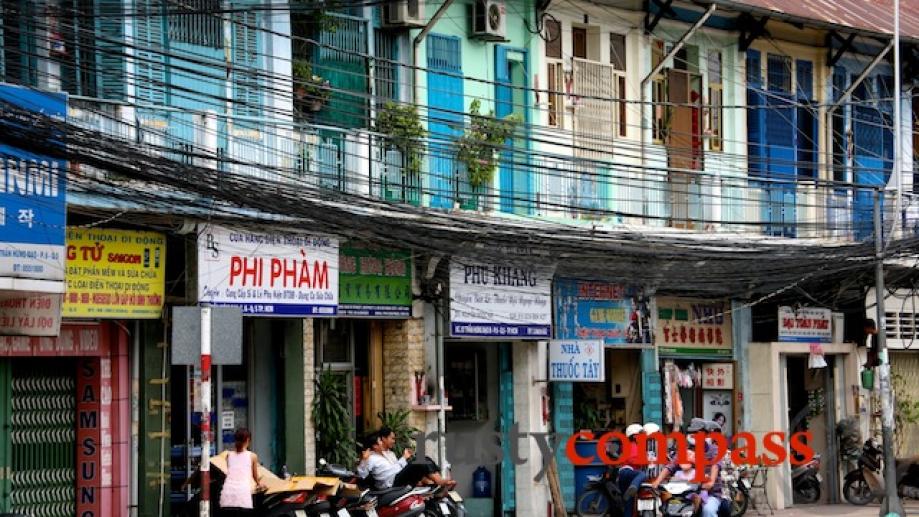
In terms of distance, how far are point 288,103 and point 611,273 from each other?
6129 millimetres

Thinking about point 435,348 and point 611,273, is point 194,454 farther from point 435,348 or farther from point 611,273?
point 611,273

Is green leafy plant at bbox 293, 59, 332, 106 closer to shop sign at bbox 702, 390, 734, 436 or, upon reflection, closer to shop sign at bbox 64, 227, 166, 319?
shop sign at bbox 64, 227, 166, 319

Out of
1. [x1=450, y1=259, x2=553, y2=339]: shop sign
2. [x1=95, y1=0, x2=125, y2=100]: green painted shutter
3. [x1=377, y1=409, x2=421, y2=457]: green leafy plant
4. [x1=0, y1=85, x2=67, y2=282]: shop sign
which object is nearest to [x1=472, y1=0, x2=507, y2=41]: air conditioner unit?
[x1=450, y1=259, x2=553, y2=339]: shop sign

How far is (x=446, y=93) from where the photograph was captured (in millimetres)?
25438

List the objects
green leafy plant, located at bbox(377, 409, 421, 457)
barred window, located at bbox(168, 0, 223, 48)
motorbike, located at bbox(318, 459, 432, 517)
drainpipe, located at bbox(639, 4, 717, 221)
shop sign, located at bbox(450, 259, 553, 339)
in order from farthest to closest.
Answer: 1. drainpipe, located at bbox(639, 4, 717, 221)
2. shop sign, located at bbox(450, 259, 553, 339)
3. green leafy plant, located at bbox(377, 409, 421, 457)
4. barred window, located at bbox(168, 0, 223, 48)
5. motorbike, located at bbox(318, 459, 432, 517)

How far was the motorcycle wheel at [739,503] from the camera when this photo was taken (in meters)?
27.8

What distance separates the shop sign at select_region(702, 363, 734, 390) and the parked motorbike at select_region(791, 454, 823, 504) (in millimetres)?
1701

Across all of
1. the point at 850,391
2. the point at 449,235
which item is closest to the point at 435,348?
the point at 449,235

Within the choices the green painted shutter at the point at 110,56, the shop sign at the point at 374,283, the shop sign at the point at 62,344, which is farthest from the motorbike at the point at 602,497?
the green painted shutter at the point at 110,56

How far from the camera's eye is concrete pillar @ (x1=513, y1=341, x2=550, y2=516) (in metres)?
27.0

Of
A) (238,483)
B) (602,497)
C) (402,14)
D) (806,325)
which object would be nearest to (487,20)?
(402,14)

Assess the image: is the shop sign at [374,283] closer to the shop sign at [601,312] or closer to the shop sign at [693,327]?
the shop sign at [601,312]

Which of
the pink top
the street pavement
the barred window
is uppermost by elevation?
the barred window

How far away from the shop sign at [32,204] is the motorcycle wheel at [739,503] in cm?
1217
